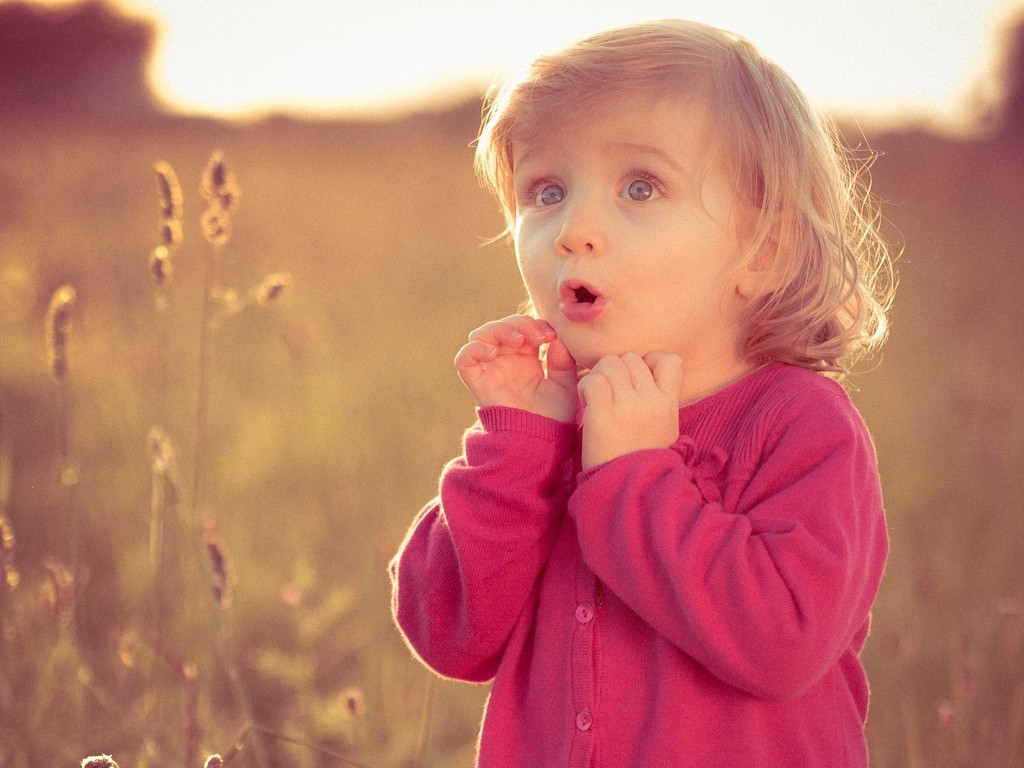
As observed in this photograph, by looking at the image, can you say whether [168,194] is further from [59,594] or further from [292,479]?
[292,479]

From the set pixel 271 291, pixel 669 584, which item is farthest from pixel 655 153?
pixel 271 291

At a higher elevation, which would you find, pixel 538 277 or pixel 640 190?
pixel 640 190

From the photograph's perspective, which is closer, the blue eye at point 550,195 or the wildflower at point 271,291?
the blue eye at point 550,195

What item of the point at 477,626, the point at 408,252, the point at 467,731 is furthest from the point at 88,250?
the point at 477,626

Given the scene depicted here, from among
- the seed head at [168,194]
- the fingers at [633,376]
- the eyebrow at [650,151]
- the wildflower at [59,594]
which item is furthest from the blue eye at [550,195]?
the wildflower at [59,594]

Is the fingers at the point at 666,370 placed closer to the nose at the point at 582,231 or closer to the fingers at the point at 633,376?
the fingers at the point at 633,376

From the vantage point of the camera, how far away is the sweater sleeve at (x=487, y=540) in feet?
4.62

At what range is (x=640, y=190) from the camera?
4.51 ft

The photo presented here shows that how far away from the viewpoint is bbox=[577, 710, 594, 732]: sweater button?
1337mm

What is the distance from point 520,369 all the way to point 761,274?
0.33 m

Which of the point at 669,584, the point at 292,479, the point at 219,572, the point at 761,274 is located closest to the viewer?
the point at 669,584

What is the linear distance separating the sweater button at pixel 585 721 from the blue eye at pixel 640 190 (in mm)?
609

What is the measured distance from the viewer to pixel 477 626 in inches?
57.0

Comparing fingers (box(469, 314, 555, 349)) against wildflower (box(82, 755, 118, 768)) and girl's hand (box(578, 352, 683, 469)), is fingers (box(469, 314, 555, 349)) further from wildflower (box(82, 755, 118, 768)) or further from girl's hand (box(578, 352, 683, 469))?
wildflower (box(82, 755, 118, 768))
